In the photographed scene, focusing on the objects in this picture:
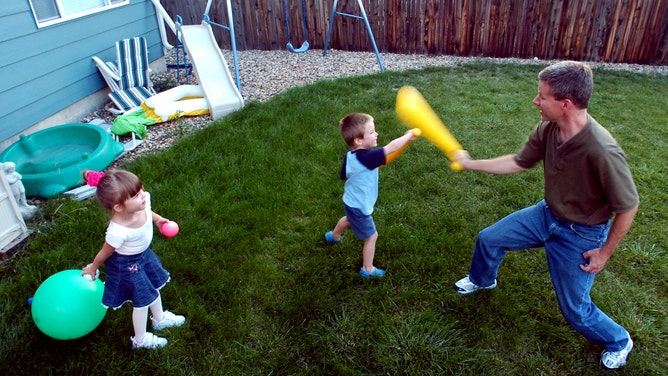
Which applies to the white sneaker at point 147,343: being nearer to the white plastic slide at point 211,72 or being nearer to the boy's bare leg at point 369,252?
the boy's bare leg at point 369,252

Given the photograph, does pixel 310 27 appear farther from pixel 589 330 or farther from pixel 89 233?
pixel 589 330

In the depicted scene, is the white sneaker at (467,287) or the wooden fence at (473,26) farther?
the wooden fence at (473,26)

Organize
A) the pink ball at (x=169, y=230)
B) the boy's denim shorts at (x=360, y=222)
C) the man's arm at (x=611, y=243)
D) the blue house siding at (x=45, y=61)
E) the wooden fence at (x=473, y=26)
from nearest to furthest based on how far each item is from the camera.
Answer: the man's arm at (x=611, y=243)
the pink ball at (x=169, y=230)
the boy's denim shorts at (x=360, y=222)
the blue house siding at (x=45, y=61)
the wooden fence at (x=473, y=26)

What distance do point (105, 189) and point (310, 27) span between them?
25.8 feet

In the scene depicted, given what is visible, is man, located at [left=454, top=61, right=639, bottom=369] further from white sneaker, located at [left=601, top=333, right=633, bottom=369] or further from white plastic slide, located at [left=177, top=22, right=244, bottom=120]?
white plastic slide, located at [left=177, top=22, right=244, bottom=120]

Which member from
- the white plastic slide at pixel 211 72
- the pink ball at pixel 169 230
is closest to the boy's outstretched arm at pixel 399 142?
the pink ball at pixel 169 230

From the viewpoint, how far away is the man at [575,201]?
193 cm

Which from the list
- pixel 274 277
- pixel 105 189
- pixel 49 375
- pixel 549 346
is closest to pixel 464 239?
pixel 549 346

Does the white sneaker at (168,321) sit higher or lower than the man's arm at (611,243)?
lower

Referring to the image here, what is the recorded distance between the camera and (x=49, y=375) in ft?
7.52

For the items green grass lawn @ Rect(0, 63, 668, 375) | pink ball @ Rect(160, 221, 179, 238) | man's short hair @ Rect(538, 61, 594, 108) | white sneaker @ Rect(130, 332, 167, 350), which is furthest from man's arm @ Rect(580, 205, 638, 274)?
white sneaker @ Rect(130, 332, 167, 350)

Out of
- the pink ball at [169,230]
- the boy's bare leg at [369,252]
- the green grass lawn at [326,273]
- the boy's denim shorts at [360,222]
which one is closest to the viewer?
the pink ball at [169,230]

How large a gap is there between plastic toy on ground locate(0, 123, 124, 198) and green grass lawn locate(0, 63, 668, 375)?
1.20 feet

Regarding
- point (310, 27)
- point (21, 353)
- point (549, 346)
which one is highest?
point (310, 27)
